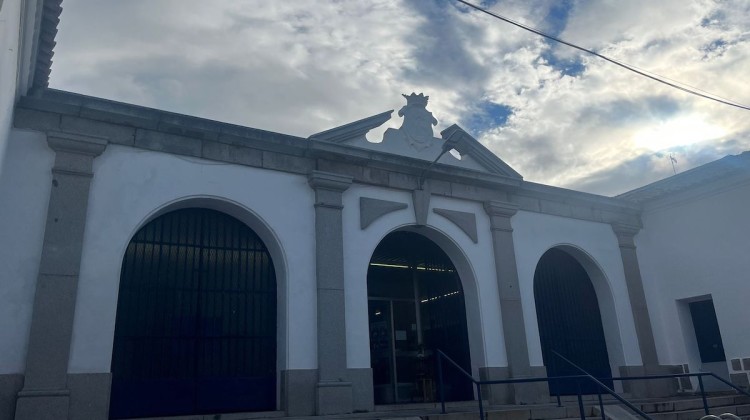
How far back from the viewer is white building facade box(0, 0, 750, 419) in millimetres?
8133

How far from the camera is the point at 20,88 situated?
823 cm

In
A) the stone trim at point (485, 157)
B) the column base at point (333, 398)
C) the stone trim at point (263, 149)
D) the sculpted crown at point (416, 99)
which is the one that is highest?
the sculpted crown at point (416, 99)

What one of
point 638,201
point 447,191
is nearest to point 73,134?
point 447,191

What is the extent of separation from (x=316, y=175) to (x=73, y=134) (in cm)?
383

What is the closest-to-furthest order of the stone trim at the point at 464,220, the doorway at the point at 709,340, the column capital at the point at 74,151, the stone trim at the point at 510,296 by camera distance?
the column capital at the point at 74,151 → the stone trim at the point at 510,296 → the stone trim at the point at 464,220 → the doorway at the point at 709,340

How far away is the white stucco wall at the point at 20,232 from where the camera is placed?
25.2 feet

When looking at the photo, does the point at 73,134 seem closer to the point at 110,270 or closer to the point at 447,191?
the point at 110,270

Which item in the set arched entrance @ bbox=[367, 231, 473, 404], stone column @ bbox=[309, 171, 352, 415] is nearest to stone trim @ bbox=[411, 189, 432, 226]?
arched entrance @ bbox=[367, 231, 473, 404]

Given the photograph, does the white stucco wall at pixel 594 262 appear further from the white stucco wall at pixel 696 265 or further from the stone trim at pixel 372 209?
the stone trim at pixel 372 209

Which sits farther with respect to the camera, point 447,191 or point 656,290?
point 656,290

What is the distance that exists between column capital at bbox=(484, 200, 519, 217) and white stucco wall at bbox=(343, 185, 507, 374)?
147 mm

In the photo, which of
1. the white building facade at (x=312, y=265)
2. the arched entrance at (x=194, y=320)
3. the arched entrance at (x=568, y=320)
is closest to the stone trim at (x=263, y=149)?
the white building facade at (x=312, y=265)

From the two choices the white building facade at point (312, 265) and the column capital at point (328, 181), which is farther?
the column capital at point (328, 181)

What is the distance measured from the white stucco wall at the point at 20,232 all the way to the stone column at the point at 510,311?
25.5ft
